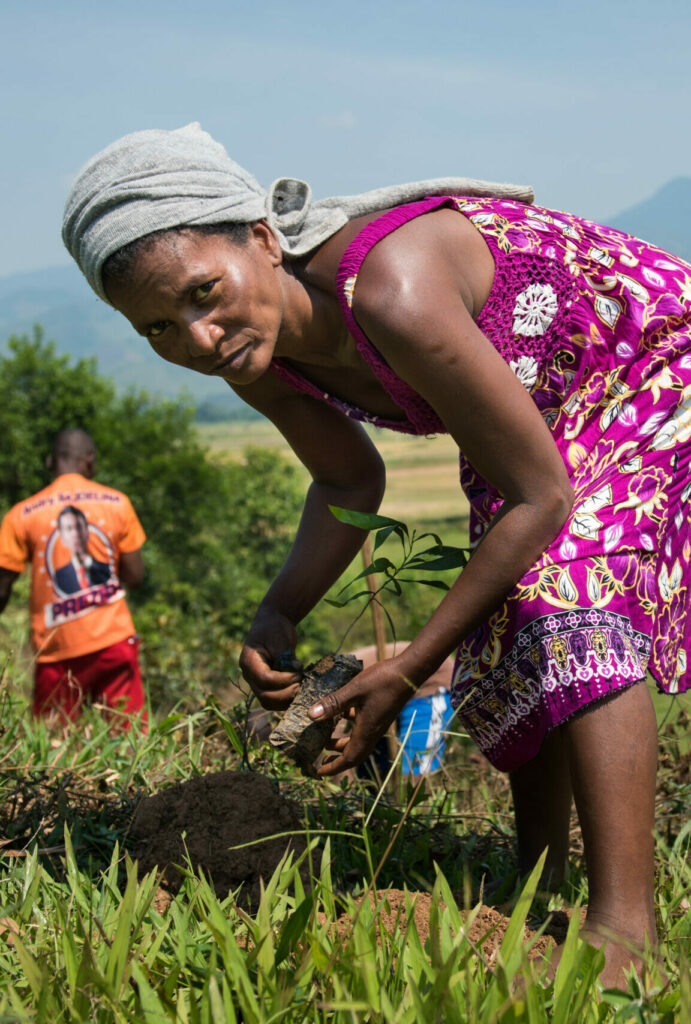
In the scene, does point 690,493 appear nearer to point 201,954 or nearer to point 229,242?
point 229,242

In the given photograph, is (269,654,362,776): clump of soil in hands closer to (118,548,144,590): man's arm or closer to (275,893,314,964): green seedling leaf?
(275,893,314,964): green seedling leaf

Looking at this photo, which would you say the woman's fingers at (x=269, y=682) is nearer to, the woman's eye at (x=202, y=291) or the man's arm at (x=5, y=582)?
the woman's eye at (x=202, y=291)

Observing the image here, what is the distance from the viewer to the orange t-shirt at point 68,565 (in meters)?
4.93

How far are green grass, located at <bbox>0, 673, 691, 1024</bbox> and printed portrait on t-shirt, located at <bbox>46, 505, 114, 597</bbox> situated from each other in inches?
93.1

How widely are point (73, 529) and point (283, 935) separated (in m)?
3.73

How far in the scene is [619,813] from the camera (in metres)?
1.61

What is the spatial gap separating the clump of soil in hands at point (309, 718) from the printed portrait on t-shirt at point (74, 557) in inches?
128

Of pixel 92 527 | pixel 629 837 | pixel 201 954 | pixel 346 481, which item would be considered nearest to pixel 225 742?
pixel 346 481

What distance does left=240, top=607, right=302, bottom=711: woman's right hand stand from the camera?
2.03 metres

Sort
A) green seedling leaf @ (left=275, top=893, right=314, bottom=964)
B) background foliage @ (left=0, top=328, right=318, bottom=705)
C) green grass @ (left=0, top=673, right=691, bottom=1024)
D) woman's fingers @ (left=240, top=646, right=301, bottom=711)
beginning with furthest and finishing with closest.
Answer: background foliage @ (left=0, top=328, right=318, bottom=705)
woman's fingers @ (left=240, top=646, right=301, bottom=711)
green seedling leaf @ (left=275, top=893, right=314, bottom=964)
green grass @ (left=0, top=673, right=691, bottom=1024)

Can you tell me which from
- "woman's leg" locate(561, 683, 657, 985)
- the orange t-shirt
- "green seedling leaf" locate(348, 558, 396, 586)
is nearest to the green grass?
"woman's leg" locate(561, 683, 657, 985)

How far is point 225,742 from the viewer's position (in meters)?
3.11

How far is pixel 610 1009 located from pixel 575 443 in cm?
96

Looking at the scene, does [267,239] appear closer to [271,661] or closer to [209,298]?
[209,298]
